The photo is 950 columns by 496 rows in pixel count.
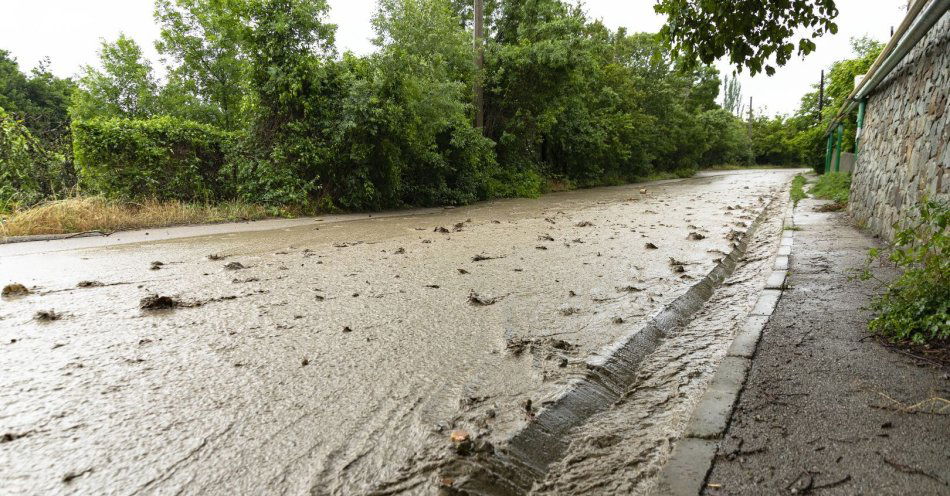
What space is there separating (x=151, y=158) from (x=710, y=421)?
12.9 m

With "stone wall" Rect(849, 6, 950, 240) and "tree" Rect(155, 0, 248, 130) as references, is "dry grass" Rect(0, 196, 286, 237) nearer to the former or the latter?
"stone wall" Rect(849, 6, 950, 240)

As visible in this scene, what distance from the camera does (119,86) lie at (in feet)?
81.7

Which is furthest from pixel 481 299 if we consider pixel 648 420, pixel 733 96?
pixel 733 96

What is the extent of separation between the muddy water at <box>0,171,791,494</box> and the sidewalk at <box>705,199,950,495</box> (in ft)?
3.23

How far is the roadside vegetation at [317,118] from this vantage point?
11289 millimetres

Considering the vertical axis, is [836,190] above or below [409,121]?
below

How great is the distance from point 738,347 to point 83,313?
5.13 m

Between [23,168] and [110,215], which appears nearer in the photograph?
[110,215]

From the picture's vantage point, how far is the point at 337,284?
550 centimetres

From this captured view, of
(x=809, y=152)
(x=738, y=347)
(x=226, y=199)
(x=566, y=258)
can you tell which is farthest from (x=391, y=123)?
(x=809, y=152)

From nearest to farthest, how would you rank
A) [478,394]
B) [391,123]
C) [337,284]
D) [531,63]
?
1. [478,394]
2. [337,284]
3. [391,123]
4. [531,63]

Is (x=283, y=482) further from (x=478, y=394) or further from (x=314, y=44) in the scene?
(x=314, y=44)

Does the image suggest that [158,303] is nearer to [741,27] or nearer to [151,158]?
[741,27]

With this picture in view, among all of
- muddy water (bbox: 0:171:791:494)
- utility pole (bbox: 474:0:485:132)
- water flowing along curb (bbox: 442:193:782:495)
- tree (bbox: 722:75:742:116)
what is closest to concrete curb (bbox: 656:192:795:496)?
water flowing along curb (bbox: 442:193:782:495)
